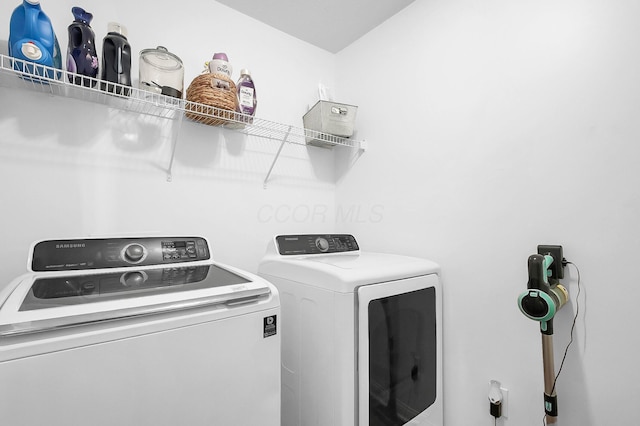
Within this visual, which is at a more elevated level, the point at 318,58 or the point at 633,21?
the point at 318,58

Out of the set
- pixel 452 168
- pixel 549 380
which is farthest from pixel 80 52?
pixel 549 380

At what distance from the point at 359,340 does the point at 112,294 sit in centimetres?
89

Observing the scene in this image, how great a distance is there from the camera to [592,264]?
3.87 feet

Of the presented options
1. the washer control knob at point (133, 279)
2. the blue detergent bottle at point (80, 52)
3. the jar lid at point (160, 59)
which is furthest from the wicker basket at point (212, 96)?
the washer control knob at point (133, 279)

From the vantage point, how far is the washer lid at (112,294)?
2.33 ft

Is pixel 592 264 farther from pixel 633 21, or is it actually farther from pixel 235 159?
pixel 235 159

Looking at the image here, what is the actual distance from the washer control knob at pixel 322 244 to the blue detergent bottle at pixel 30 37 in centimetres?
143

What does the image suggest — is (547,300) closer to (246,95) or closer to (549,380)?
(549,380)

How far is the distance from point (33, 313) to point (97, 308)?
0.12 meters

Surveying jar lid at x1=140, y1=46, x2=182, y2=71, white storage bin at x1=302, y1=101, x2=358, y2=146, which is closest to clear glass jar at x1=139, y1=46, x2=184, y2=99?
jar lid at x1=140, y1=46, x2=182, y2=71

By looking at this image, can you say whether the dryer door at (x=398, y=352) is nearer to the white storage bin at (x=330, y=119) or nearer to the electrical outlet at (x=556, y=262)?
the electrical outlet at (x=556, y=262)

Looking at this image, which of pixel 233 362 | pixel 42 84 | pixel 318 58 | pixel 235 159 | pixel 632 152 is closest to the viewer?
pixel 233 362

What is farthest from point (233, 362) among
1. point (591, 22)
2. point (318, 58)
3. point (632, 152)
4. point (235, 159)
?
point (318, 58)

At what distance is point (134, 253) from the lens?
126 centimetres
